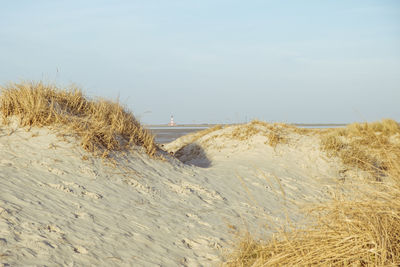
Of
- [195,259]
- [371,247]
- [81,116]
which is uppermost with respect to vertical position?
[81,116]

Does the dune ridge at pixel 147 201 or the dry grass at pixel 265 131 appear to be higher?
the dry grass at pixel 265 131

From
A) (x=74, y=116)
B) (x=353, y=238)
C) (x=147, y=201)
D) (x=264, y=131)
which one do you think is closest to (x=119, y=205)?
(x=147, y=201)

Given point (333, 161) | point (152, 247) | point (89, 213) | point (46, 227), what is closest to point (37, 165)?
point (89, 213)

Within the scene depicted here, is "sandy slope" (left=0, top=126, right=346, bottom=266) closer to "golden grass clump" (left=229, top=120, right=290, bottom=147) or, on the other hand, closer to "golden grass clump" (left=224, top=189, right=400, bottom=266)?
"golden grass clump" (left=224, top=189, right=400, bottom=266)

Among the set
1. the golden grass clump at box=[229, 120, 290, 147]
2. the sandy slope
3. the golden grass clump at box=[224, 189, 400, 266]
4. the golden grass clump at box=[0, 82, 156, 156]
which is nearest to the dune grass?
the golden grass clump at box=[224, 189, 400, 266]

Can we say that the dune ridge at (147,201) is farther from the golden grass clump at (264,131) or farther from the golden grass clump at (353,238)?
the golden grass clump at (264,131)

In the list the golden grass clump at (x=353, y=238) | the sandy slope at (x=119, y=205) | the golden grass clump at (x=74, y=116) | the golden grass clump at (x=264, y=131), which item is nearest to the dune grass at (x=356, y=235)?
the golden grass clump at (x=353, y=238)

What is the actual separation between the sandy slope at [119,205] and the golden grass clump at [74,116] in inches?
10.8

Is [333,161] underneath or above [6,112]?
underneath

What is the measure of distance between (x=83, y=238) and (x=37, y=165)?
→ 2036 millimetres

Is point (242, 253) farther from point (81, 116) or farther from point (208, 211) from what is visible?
point (81, 116)

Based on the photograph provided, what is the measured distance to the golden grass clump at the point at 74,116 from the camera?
6.82 meters

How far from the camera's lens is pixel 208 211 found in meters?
6.01

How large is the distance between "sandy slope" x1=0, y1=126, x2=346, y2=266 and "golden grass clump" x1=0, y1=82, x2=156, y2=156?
275 mm
